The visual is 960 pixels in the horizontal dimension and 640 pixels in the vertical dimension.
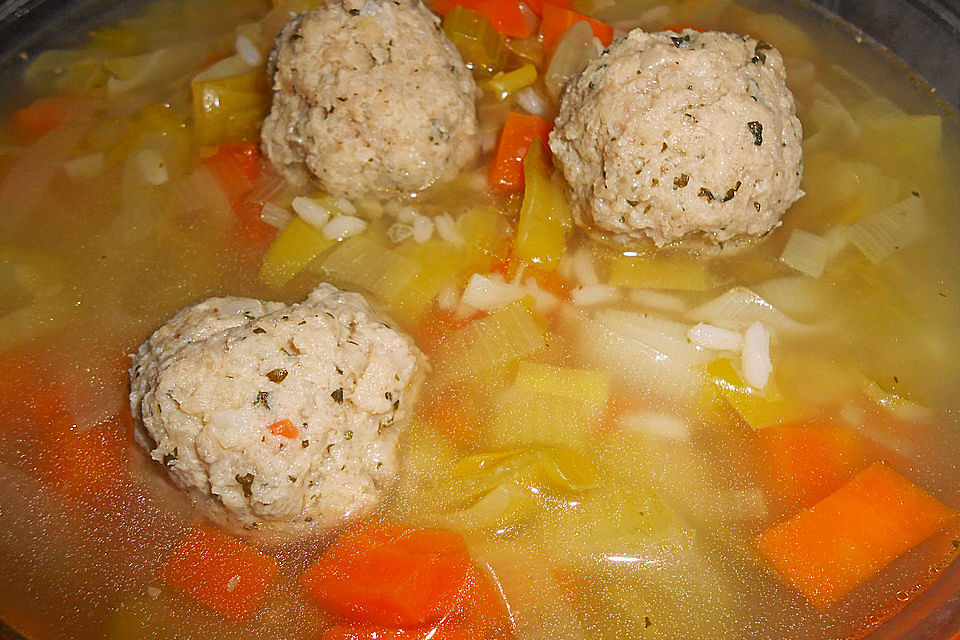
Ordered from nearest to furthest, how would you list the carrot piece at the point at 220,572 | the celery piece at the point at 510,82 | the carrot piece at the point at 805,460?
the carrot piece at the point at 220,572 → the carrot piece at the point at 805,460 → the celery piece at the point at 510,82

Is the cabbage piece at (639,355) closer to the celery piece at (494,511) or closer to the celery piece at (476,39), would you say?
the celery piece at (494,511)

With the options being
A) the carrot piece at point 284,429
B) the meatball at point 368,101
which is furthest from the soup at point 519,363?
the carrot piece at point 284,429

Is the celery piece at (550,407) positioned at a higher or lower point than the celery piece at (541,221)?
lower

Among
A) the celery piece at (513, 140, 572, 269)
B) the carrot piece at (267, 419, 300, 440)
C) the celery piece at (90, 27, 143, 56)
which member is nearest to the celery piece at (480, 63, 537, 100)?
the celery piece at (513, 140, 572, 269)

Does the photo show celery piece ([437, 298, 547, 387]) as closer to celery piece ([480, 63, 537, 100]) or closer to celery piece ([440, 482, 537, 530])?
celery piece ([440, 482, 537, 530])

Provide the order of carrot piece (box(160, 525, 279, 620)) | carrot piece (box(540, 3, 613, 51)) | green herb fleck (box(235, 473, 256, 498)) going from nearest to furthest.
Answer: green herb fleck (box(235, 473, 256, 498)) < carrot piece (box(160, 525, 279, 620)) < carrot piece (box(540, 3, 613, 51))

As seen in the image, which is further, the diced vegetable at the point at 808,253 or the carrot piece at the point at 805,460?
the diced vegetable at the point at 808,253
